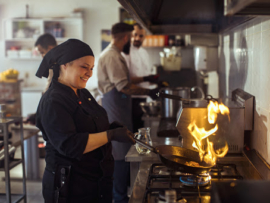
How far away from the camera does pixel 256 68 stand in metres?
1.73

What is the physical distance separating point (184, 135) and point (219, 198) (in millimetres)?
1024

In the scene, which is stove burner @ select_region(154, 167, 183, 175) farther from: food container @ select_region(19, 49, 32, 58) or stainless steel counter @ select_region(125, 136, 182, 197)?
food container @ select_region(19, 49, 32, 58)

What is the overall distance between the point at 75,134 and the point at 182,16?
151 centimetres

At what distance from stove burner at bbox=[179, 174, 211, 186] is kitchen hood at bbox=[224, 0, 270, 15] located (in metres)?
0.69

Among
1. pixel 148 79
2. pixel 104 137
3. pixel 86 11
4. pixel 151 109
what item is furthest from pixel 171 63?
pixel 104 137

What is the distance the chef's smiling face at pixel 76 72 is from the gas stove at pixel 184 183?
1.81 ft

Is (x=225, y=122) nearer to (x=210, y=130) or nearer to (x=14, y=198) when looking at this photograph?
(x=210, y=130)

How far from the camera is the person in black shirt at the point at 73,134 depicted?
1.55m

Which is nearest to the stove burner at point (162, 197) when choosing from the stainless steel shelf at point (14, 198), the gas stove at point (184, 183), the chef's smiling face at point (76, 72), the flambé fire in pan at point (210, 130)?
the gas stove at point (184, 183)

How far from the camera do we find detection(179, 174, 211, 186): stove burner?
139 cm

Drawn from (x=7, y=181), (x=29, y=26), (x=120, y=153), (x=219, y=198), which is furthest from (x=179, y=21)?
(x=29, y=26)

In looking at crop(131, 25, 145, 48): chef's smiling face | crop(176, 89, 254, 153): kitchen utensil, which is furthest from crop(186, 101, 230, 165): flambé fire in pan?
crop(131, 25, 145, 48): chef's smiling face

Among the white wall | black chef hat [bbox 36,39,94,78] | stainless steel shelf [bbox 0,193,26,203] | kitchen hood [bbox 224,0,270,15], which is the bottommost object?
stainless steel shelf [bbox 0,193,26,203]

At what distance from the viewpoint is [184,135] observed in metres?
1.85
